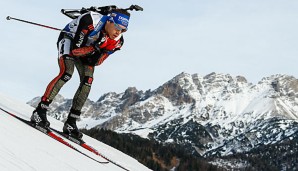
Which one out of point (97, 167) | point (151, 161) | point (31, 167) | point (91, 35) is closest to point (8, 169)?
point (31, 167)

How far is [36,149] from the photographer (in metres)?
6.32

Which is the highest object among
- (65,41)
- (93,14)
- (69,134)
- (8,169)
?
(93,14)

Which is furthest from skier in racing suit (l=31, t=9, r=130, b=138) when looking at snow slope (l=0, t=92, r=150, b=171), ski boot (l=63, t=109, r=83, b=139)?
snow slope (l=0, t=92, r=150, b=171)

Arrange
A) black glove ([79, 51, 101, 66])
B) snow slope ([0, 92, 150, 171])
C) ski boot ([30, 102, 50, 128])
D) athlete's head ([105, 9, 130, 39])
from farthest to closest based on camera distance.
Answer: black glove ([79, 51, 101, 66])
athlete's head ([105, 9, 130, 39])
ski boot ([30, 102, 50, 128])
snow slope ([0, 92, 150, 171])

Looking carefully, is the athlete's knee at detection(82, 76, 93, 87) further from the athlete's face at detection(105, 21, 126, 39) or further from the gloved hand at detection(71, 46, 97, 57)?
the athlete's face at detection(105, 21, 126, 39)

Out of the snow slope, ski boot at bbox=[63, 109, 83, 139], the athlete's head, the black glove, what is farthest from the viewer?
ski boot at bbox=[63, 109, 83, 139]

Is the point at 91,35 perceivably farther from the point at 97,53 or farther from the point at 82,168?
→ the point at 82,168

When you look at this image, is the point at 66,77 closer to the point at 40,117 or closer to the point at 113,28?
the point at 40,117

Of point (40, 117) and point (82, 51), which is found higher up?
point (82, 51)

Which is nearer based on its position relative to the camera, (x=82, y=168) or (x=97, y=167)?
(x=82, y=168)

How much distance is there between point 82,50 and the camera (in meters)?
9.44

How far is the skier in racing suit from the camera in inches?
372

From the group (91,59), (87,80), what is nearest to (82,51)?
(91,59)

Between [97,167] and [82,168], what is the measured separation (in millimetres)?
826
